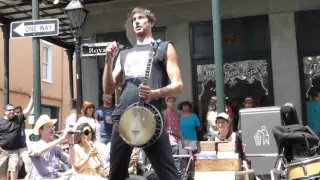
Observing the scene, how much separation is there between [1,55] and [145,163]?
14.0 meters

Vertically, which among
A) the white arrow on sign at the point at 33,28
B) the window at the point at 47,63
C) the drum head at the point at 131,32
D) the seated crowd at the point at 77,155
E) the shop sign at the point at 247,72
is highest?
the window at the point at 47,63

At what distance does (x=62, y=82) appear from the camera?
24.6 m

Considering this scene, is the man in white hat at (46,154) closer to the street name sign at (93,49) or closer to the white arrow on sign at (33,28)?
the white arrow on sign at (33,28)

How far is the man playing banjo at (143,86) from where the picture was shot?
349 cm

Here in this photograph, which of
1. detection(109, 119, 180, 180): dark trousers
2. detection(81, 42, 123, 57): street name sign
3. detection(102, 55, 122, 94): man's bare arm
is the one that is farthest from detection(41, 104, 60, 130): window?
detection(109, 119, 180, 180): dark trousers

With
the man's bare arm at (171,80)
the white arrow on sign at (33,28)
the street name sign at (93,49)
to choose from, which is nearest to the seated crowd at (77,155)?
the man's bare arm at (171,80)

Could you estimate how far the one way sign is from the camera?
26.8 feet

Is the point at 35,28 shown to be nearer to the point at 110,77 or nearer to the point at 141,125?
the point at 110,77

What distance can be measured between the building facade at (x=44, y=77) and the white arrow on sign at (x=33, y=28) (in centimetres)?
1158

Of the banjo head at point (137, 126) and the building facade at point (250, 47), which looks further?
the building facade at point (250, 47)

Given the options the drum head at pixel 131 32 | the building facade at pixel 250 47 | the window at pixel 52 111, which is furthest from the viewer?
the window at pixel 52 111

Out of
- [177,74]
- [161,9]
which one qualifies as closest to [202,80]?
[161,9]

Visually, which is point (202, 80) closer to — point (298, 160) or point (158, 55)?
point (298, 160)

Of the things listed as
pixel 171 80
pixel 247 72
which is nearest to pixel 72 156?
pixel 171 80
